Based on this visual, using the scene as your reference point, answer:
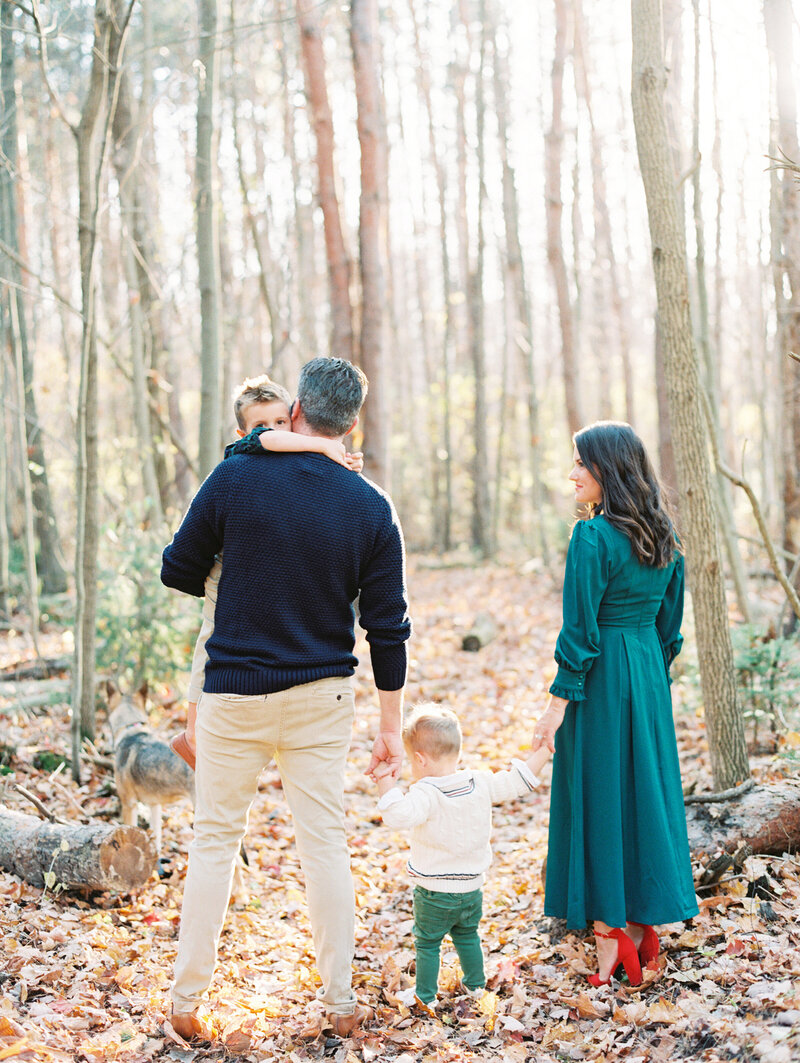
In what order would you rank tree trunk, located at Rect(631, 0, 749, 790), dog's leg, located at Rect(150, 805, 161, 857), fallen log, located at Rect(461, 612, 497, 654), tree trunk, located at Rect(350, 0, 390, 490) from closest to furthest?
tree trunk, located at Rect(631, 0, 749, 790), dog's leg, located at Rect(150, 805, 161, 857), tree trunk, located at Rect(350, 0, 390, 490), fallen log, located at Rect(461, 612, 497, 654)

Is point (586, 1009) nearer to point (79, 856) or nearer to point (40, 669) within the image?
point (79, 856)

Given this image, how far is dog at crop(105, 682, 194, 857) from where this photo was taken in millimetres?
4418

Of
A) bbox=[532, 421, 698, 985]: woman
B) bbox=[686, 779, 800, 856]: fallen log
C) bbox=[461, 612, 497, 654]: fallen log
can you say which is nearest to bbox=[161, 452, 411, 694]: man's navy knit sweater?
bbox=[532, 421, 698, 985]: woman

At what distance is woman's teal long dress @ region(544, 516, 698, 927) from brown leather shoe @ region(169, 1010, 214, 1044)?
1.40 m

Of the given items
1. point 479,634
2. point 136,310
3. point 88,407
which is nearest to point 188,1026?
point 88,407

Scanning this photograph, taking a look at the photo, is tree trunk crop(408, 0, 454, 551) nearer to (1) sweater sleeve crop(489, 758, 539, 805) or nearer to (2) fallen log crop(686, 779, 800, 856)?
(2) fallen log crop(686, 779, 800, 856)

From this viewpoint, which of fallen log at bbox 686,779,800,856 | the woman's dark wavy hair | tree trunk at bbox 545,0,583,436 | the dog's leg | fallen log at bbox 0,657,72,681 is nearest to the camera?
the woman's dark wavy hair

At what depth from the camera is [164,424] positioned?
8742 mm

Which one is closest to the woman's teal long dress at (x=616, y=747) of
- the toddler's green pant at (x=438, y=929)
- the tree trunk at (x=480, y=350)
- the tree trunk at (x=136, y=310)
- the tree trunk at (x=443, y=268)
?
the toddler's green pant at (x=438, y=929)

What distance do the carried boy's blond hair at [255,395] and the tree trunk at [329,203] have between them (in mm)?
6382

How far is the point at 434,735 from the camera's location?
3.28 meters

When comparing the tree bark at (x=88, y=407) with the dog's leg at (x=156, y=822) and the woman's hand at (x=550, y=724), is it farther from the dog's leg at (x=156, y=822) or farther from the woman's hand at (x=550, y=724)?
the woman's hand at (x=550, y=724)

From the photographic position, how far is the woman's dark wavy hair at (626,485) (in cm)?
339

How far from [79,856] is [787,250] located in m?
6.86
